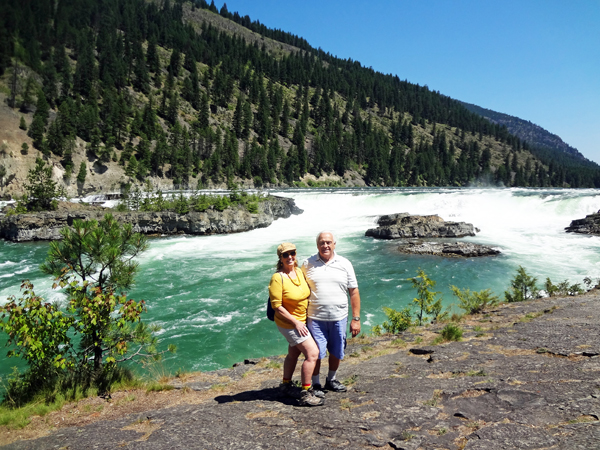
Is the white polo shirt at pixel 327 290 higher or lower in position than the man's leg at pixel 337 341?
higher

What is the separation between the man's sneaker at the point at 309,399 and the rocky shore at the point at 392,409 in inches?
3.0

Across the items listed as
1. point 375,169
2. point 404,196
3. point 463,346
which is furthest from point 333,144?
point 463,346

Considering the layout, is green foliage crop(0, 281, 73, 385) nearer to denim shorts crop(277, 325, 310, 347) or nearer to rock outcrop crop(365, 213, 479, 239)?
denim shorts crop(277, 325, 310, 347)

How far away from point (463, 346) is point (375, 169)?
104 m

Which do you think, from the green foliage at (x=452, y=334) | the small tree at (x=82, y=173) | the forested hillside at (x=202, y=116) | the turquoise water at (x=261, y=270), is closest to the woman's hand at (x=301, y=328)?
the green foliage at (x=452, y=334)

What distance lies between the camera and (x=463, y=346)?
23.8ft

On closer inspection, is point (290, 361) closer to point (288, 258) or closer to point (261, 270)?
point (288, 258)

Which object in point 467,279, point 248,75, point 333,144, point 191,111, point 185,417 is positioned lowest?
point 467,279

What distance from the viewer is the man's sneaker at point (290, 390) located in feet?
15.4

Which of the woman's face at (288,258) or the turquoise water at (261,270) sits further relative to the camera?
the turquoise water at (261,270)

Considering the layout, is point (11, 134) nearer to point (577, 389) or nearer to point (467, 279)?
point (467, 279)

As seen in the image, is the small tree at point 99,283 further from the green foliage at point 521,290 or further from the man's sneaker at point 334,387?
the green foliage at point 521,290

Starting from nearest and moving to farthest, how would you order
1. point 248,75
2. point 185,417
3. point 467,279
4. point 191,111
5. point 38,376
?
point 185,417 < point 38,376 < point 467,279 < point 191,111 < point 248,75

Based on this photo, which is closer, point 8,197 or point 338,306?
point 338,306
